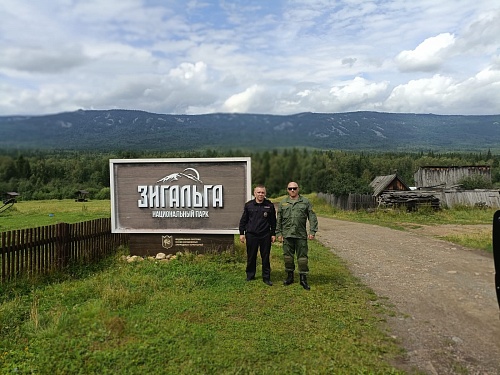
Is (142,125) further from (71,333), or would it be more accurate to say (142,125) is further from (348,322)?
(348,322)

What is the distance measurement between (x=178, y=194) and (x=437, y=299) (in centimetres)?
652

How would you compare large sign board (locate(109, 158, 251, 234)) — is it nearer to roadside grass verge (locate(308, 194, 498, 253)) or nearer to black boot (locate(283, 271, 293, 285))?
black boot (locate(283, 271, 293, 285))

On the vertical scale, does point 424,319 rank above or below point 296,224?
below

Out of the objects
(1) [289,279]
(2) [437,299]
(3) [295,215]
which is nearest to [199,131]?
(3) [295,215]

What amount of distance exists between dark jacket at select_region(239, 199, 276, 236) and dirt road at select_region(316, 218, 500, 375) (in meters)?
2.54

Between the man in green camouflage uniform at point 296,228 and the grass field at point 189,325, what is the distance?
1.28ft

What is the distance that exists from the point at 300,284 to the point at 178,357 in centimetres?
396

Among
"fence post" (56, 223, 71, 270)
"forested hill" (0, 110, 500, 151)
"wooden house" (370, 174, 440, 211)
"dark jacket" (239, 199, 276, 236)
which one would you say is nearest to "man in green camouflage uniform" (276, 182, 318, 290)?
"dark jacket" (239, 199, 276, 236)

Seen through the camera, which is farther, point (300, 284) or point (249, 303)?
point (300, 284)

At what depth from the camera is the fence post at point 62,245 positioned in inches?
354

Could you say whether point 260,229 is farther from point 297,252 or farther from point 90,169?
point 90,169

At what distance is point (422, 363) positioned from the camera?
4.87 metres

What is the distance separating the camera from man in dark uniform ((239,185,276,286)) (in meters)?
8.41

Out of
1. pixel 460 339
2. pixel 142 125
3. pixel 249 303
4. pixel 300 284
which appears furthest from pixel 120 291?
pixel 460 339
